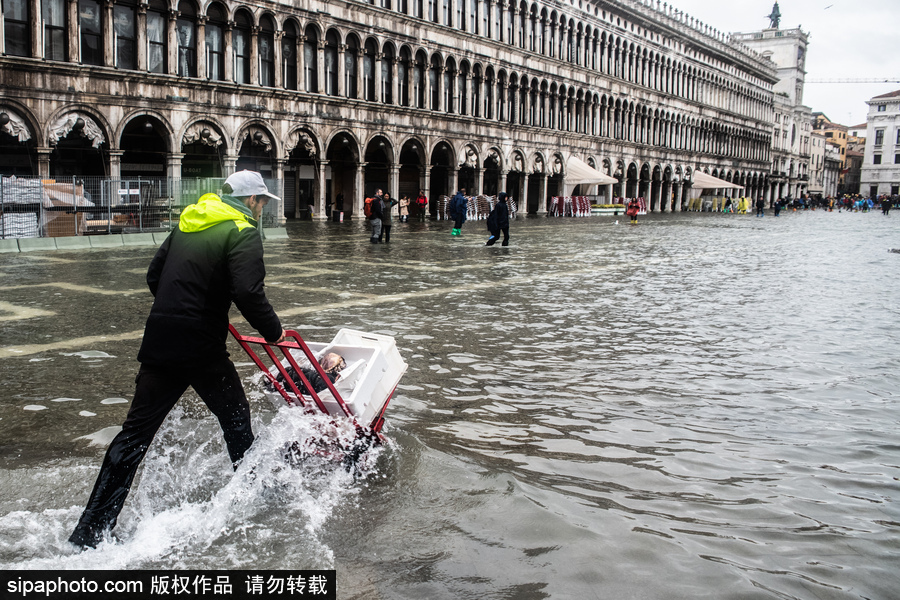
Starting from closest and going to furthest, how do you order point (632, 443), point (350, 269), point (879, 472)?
point (879, 472) < point (632, 443) < point (350, 269)

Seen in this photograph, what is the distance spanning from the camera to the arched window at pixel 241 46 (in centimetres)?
3266

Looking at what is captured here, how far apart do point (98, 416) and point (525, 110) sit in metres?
48.6

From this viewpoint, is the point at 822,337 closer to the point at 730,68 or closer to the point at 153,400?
the point at 153,400

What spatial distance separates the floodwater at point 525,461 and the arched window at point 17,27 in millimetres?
18838

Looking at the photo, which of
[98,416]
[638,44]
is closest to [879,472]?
[98,416]

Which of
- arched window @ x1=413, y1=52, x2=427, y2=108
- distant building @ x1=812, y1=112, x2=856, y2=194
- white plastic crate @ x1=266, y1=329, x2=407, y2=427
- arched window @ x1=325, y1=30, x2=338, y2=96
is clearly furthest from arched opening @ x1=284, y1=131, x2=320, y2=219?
distant building @ x1=812, y1=112, x2=856, y2=194

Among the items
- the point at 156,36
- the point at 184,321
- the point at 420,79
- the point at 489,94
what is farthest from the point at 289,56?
the point at 184,321

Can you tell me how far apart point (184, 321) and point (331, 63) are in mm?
35128

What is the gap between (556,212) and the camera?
54.1 metres

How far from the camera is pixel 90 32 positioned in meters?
27.7

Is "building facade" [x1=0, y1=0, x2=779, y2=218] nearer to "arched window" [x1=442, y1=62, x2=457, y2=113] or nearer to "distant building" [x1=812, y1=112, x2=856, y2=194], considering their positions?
"arched window" [x1=442, y1=62, x2=457, y2=113]

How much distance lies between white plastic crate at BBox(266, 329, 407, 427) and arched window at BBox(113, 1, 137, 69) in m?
27.2

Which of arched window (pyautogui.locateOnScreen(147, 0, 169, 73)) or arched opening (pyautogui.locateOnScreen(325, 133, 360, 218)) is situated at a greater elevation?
arched window (pyautogui.locateOnScreen(147, 0, 169, 73))

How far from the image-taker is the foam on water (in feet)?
12.6
